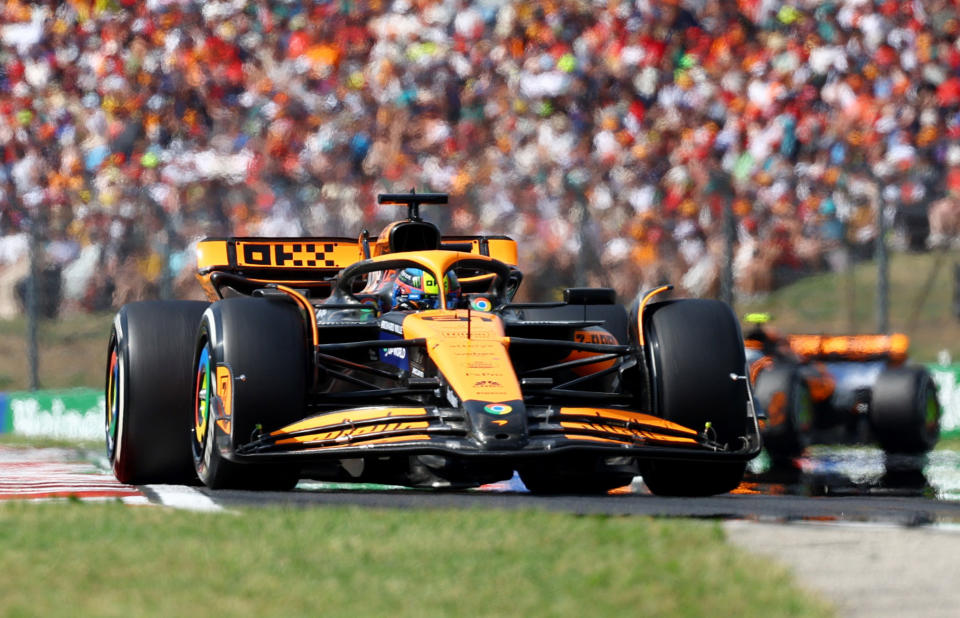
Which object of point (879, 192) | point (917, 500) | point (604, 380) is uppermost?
point (879, 192)

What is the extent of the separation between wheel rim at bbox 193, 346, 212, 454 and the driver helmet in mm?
1121

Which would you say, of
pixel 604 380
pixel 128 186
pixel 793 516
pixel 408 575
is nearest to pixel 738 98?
pixel 128 186

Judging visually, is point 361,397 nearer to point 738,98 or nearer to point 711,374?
point 711,374

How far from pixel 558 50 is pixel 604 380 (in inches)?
618

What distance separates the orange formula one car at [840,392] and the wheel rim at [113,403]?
598 centimetres

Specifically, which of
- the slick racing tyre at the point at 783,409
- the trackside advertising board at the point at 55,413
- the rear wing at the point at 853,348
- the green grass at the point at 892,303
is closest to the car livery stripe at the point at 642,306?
the slick racing tyre at the point at 783,409

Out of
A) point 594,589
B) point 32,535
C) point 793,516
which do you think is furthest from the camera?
point 793,516

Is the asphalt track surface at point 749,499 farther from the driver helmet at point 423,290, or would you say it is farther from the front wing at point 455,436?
the driver helmet at point 423,290

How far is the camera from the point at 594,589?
4250 millimetres

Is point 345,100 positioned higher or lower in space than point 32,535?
higher

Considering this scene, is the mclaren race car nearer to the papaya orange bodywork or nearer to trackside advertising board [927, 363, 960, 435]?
the papaya orange bodywork

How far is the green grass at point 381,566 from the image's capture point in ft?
13.1

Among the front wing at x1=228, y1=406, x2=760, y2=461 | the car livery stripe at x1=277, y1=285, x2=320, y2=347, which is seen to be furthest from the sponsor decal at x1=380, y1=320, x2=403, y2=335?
the front wing at x1=228, y1=406, x2=760, y2=461

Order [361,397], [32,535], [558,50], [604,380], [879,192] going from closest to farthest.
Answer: [32,535] < [361,397] < [604,380] < [879,192] < [558,50]
